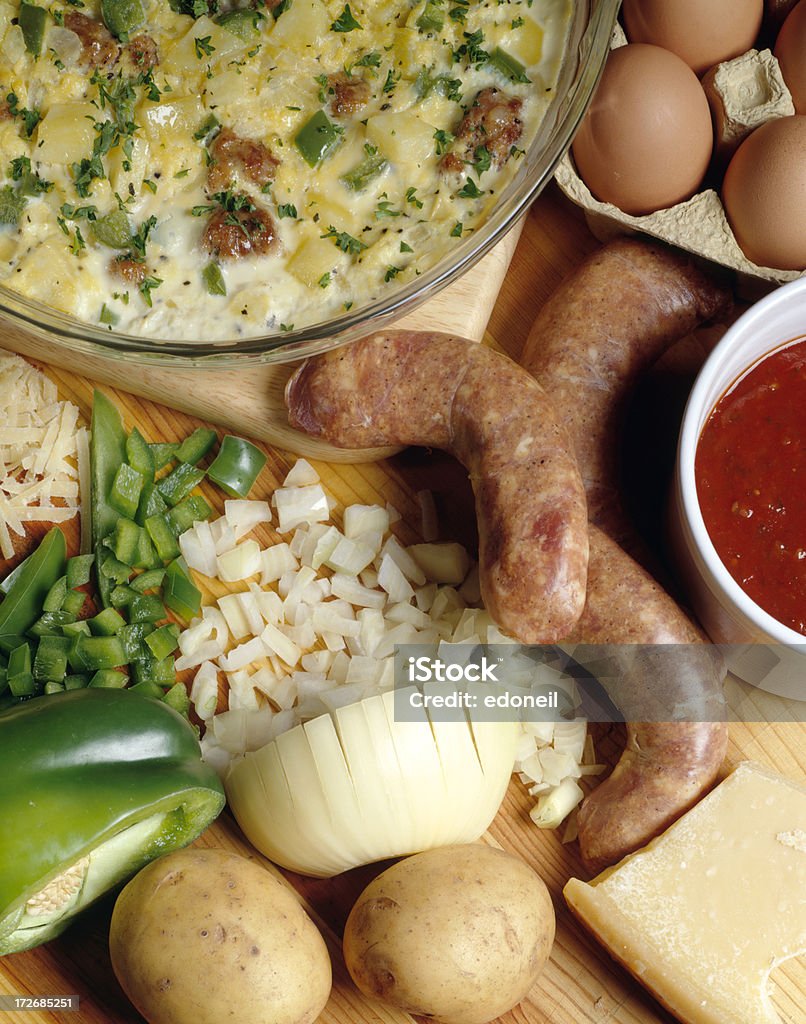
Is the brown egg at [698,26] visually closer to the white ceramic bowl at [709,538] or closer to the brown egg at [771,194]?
the brown egg at [771,194]

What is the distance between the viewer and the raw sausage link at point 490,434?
74.9 inches

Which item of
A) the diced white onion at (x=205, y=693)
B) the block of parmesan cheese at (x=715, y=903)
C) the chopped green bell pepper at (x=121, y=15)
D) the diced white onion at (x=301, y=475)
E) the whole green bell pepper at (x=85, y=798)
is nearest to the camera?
the whole green bell pepper at (x=85, y=798)

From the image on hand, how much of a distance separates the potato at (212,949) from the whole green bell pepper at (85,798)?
86 mm

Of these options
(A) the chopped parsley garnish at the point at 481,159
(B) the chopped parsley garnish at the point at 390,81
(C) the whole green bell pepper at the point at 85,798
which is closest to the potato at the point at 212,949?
(C) the whole green bell pepper at the point at 85,798

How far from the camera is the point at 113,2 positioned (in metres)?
2.07

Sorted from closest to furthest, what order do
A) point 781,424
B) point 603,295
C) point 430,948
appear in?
point 430,948
point 781,424
point 603,295

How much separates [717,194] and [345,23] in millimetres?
766

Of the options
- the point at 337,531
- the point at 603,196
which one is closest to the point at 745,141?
the point at 603,196

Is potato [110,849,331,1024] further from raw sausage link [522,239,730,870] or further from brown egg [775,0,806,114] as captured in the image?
brown egg [775,0,806,114]

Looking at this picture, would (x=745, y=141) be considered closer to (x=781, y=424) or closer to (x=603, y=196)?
(x=603, y=196)

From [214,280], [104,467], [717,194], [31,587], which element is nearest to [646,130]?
[717,194]

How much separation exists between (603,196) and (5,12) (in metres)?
1.16

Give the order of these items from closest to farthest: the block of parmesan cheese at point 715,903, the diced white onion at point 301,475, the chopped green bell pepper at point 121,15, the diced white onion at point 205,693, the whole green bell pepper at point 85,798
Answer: the whole green bell pepper at point 85,798 < the block of parmesan cheese at point 715,903 < the chopped green bell pepper at point 121,15 < the diced white onion at point 205,693 < the diced white onion at point 301,475

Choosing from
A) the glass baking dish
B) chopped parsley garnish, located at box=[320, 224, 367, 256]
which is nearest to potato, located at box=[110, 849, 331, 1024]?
the glass baking dish
